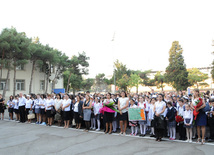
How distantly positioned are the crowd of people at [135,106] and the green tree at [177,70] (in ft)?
134

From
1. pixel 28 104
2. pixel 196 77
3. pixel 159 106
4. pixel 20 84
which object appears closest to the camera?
pixel 159 106

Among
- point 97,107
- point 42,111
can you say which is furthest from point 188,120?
point 42,111

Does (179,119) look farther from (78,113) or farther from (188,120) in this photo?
(78,113)

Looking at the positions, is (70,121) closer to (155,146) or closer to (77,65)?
(155,146)

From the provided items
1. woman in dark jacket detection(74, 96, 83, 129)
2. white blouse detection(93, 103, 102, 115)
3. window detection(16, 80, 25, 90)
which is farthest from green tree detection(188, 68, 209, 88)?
woman in dark jacket detection(74, 96, 83, 129)

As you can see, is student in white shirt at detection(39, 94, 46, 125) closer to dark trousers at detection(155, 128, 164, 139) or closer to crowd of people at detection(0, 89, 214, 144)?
crowd of people at detection(0, 89, 214, 144)

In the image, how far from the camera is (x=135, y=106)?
955 centimetres

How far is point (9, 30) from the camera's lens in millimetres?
28922

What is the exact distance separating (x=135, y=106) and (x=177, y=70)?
1727 inches

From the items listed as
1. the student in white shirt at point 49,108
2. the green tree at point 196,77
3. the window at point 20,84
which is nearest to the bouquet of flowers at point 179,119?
the student in white shirt at point 49,108

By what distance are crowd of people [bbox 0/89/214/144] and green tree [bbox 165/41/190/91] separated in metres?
40.7

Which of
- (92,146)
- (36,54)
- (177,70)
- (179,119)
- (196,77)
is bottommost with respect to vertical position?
(92,146)

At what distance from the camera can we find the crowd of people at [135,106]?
7.77 meters

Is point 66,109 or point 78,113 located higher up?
point 66,109
